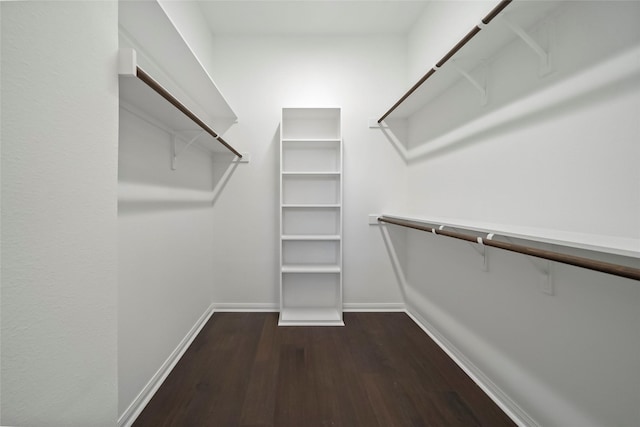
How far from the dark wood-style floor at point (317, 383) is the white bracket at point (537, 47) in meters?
1.63

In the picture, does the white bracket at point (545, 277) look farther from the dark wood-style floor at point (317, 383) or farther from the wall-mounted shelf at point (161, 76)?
the wall-mounted shelf at point (161, 76)

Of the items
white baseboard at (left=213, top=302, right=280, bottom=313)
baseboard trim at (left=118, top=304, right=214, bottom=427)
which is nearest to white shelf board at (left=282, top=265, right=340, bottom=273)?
white baseboard at (left=213, top=302, right=280, bottom=313)

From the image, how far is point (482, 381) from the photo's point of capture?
1.47 metres

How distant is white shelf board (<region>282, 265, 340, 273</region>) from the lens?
2225 millimetres

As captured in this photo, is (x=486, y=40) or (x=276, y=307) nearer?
(x=486, y=40)

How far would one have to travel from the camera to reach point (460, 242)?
1714mm

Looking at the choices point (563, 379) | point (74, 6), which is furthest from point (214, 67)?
point (563, 379)

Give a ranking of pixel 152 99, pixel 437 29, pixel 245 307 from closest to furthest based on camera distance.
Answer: pixel 152 99, pixel 437 29, pixel 245 307

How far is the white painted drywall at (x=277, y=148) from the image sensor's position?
8.18 feet

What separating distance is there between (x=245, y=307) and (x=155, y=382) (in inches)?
42.2

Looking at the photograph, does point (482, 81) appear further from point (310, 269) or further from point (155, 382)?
point (155, 382)

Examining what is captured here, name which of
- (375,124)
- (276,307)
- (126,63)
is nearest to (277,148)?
(375,124)

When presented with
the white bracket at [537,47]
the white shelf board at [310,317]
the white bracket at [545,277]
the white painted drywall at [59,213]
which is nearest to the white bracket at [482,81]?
the white bracket at [537,47]

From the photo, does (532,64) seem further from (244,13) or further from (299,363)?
(244,13)
